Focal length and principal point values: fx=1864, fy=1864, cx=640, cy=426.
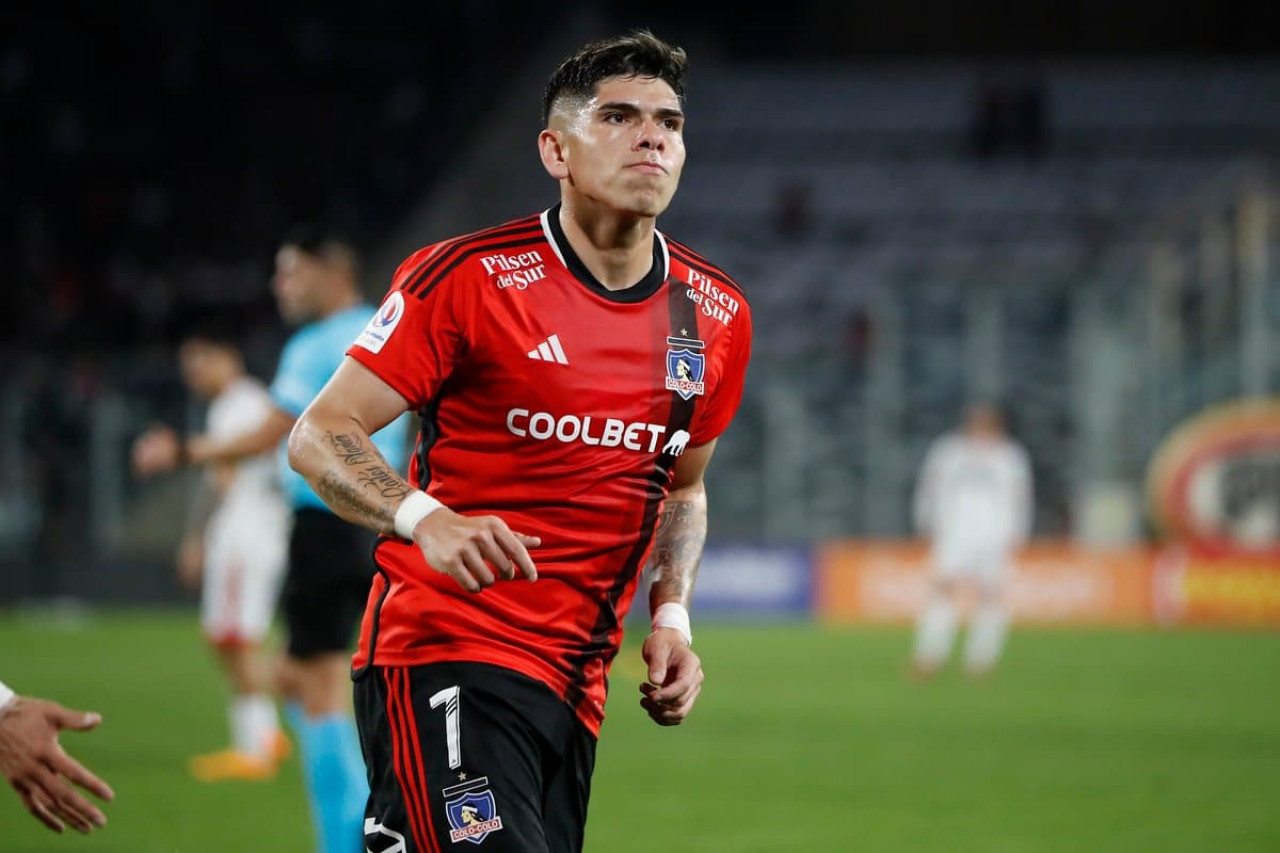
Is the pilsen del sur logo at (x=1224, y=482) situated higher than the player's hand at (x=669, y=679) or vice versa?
the pilsen del sur logo at (x=1224, y=482)

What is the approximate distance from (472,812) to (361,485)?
71cm

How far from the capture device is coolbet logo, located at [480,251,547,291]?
4133mm

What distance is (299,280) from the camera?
25.0ft

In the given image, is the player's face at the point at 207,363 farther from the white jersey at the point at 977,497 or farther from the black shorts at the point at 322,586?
the white jersey at the point at 977,497

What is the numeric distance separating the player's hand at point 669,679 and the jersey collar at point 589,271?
795mm

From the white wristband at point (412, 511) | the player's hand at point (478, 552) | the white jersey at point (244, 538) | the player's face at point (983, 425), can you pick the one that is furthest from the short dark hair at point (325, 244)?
the player's face at point (983, 425)

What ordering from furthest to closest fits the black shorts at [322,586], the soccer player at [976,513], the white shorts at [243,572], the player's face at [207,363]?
the soccer player at [976,513]
the player's face at [207,363]
the white shorts at [243,572]
the black shorts at [322,586]

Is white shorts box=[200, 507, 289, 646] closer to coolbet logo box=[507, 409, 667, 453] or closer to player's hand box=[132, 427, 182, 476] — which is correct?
player's hand box=[132, 427, 182, 476]

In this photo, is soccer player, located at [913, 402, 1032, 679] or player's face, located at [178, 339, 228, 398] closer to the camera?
player's face, located at [178, 339, 228, 398]

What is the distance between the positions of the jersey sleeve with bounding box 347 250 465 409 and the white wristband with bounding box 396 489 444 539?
0.29 meters

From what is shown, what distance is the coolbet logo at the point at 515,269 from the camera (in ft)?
13.6

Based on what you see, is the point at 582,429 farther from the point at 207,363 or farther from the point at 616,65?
the point at 207,363

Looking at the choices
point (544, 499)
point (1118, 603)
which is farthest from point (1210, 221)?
point (544, 499)

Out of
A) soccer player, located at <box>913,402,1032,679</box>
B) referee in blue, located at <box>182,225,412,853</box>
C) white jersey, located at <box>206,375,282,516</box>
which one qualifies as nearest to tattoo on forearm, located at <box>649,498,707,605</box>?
referee in blue, located at <box>182,225,412,853</box>
